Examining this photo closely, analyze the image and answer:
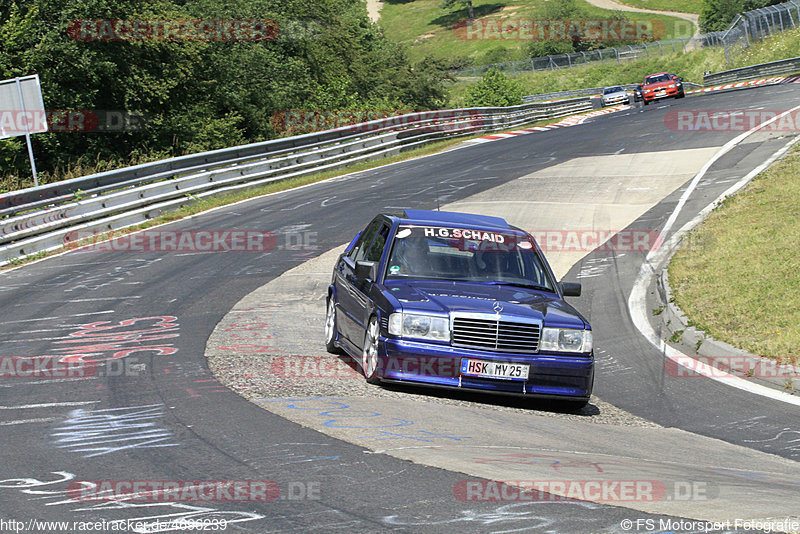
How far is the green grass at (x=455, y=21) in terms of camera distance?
4525 inches

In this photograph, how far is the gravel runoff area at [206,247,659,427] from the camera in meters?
8.00

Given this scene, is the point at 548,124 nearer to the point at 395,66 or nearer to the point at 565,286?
the point at 395,66

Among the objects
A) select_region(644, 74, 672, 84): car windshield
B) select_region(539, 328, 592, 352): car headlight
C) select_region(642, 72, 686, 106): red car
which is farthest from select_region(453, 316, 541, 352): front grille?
select_region(644, 74, 672, 84): car windshield

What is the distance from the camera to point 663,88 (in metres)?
47.0

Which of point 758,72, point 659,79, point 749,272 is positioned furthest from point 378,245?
point 758,72

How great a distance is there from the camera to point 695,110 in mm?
35812

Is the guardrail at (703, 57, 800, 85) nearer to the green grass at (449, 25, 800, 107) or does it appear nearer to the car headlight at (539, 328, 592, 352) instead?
the green grass at (449, 25, 800, 107)

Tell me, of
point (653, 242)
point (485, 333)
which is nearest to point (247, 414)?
point (485, 333)

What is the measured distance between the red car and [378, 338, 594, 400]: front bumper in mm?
42047

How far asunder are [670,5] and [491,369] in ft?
430

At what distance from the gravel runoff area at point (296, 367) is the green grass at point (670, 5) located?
123 metres

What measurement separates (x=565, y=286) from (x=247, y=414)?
3.61 meters

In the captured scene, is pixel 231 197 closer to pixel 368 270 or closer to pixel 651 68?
pixel 368 270

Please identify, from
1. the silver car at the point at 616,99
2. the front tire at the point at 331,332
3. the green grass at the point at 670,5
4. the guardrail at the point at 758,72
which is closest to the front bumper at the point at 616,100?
the silver car at the point at 616,99
